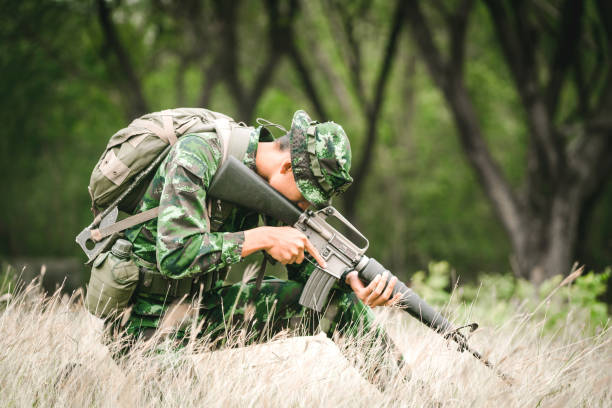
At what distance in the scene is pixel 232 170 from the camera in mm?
2418

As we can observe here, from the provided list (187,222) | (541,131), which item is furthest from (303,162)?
(541,131)

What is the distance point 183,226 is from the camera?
2.27m

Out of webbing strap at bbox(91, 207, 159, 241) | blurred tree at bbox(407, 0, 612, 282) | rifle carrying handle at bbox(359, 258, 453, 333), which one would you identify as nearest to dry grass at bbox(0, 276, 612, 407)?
rifle carrying handle at bbox(359, 258, 453, 333)

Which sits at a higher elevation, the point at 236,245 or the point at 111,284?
the point at 236,245

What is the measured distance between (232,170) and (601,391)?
1940 mm

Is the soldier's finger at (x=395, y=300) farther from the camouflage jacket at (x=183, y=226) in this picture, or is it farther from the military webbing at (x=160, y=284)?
the military webbing at (x=160, y=284)

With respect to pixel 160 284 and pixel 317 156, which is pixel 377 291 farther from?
pixel 160 284

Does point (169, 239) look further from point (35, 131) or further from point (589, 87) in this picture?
point (35, 131)

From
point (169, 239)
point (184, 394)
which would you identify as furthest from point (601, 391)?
point (169, 239)

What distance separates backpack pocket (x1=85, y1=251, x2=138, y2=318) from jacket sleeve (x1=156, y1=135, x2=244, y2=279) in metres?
0.20

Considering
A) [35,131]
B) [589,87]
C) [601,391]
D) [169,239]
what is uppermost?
[589,87]

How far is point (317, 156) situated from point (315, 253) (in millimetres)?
469

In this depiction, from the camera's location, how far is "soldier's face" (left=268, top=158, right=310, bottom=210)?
2580 millimetres

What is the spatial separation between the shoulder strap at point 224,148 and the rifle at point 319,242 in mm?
115
